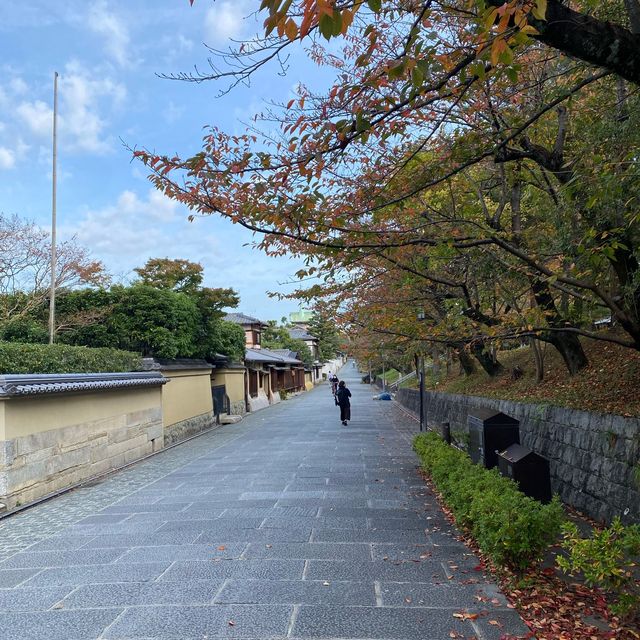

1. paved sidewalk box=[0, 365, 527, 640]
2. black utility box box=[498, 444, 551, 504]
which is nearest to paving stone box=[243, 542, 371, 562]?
paved sidewalk box=[0, 365, 527, 640]

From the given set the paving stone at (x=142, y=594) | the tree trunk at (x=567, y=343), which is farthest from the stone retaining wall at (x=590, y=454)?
the paving stone at (x=142, y=594)

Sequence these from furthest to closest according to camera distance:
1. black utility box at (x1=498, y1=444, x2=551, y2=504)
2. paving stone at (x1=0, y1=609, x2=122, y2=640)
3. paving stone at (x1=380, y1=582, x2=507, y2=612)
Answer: black utility box at (x1=498, y1=444, x2=551, y2=504) → paving stone at (x1=380, y1=582, x2=507, y2=612) → paving stone at (x1=0, y1=609, x2=122, y2=640)

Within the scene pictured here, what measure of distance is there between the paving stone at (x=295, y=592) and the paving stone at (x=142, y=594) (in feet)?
0.55

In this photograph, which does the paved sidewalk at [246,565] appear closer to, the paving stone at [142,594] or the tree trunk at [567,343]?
the paving stone at [142,594]

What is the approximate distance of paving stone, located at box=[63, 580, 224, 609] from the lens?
170 inches

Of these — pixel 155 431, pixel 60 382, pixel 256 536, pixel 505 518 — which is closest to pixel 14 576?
pixel 256 536

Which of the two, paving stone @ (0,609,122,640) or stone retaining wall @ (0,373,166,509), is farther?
stone retaining wall @ (0,373,166,509)

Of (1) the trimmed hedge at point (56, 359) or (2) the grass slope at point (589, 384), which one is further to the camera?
(1) the trimmed hedge at point (56, 359)

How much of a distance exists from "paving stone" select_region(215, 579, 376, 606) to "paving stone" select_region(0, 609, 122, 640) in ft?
2.89

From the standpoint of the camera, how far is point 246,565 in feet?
16.8

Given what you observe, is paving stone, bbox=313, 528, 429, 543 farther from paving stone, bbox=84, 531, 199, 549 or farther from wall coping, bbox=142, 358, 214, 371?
wall coping, bbox=142, 358, 214, 371

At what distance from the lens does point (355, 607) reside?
4133mm

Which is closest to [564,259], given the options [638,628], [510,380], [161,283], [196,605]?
[638,628]

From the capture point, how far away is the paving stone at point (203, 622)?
3752 mm
